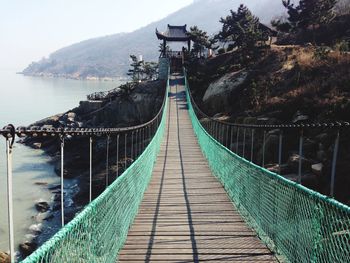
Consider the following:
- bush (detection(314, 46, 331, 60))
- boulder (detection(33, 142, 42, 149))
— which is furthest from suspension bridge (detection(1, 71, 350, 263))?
boulder (detection(33, 142, 42, 149))

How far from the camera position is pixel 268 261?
5.05 metres

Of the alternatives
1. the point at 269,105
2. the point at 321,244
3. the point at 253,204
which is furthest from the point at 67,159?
the point at 321,244

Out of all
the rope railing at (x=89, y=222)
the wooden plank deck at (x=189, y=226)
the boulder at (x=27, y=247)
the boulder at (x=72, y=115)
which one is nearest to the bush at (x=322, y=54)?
the wooden plank deck at (x=189, y=226)

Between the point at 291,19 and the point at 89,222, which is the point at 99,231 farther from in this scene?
the point at 291,19

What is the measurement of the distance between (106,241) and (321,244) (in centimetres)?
226

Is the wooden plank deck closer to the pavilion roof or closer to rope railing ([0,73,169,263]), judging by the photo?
rope railing ([0,73,169,263])

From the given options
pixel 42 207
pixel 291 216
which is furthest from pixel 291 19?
pixel 291 216

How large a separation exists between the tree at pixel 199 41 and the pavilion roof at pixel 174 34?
3.03 ft

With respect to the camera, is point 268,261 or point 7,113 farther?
point 7,113

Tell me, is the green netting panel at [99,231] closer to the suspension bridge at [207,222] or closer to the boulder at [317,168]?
the suspension bridge at [207,222]

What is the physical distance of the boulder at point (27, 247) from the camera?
17886 mm

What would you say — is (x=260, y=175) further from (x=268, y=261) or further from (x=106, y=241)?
(x=106, y=241)

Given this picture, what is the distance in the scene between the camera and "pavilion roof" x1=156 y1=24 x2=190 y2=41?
4253 cm

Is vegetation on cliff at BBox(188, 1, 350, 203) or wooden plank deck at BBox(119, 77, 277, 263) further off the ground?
vegetation on cliff at BBox(188, 1, 350, 203)
